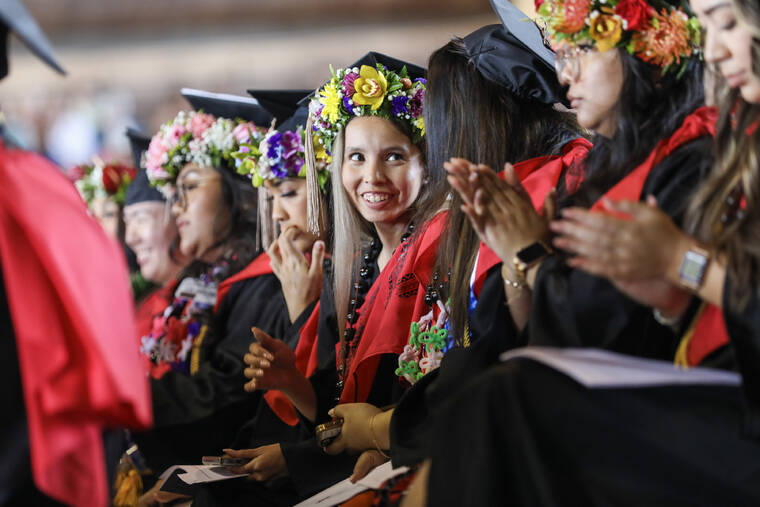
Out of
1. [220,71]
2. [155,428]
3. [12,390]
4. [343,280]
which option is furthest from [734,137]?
[220,71]

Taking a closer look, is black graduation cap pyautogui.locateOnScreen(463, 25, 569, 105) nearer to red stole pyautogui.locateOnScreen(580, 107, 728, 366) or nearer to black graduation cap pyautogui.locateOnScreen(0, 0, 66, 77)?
red stole pyautogui.locateOnScreen(580, 107, 728, 366)

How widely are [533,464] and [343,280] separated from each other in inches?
63.8

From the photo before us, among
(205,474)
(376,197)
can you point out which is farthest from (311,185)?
(205,474)

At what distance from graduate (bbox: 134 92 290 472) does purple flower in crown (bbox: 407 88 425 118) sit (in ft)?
3.14

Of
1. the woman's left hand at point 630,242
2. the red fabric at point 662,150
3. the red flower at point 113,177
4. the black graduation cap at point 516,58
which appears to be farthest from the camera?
the red flower at point 113,177

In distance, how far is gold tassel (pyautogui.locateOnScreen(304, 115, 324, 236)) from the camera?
295 cm

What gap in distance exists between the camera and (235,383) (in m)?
2.92

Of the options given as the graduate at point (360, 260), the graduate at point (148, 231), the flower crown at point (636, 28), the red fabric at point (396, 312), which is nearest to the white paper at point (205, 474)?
the graduate at point (360, 260)

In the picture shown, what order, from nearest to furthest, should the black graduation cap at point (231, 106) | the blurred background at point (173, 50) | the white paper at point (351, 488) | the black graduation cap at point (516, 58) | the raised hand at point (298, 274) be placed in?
1. the white paper at point (351, 488)
2. the black graduation cap at point (516, 58)
3. the raised hand at point (298, 274)
4. the black graduation cap at point (231, 106)
5. the blurred background at point (173, 50)

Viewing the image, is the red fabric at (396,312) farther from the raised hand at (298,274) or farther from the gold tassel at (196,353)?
the gold tassel at (196,353)

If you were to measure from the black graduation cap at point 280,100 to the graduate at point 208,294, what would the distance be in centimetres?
22

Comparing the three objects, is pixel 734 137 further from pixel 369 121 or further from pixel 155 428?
pixel 155 428

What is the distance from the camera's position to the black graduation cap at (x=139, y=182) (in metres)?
4.14

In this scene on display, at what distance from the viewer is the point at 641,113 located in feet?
5.95
